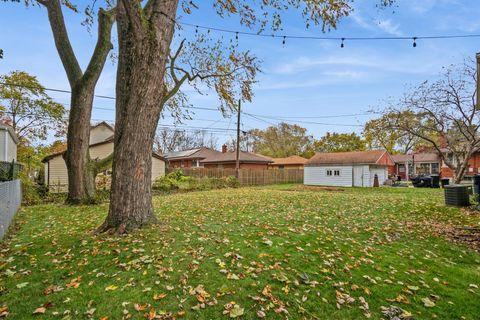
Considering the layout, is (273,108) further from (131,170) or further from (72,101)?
(131,170)

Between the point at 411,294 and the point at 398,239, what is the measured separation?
8.73 feet

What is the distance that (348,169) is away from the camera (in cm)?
2414

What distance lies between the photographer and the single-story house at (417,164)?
3785 cm

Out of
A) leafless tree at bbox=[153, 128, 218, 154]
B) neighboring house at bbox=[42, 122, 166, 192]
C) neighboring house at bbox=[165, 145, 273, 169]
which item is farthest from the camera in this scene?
leafless tree at bbox=[153, 128, 218, 154]

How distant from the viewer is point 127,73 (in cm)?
496

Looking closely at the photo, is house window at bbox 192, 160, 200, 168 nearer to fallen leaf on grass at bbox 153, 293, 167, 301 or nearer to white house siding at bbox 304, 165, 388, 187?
white house siding at bbox 304, 165, 388, 187

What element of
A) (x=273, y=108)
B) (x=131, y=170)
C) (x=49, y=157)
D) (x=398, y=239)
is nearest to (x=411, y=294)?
(x=398, y=239)

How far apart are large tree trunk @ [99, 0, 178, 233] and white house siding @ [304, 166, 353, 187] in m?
22.2

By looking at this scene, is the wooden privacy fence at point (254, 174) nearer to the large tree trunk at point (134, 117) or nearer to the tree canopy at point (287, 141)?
the tree canopy at point (287, 141)

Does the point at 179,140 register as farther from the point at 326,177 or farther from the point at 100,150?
the point at 326,177

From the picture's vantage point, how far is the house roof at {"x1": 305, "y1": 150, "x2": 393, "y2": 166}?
23.5 metres

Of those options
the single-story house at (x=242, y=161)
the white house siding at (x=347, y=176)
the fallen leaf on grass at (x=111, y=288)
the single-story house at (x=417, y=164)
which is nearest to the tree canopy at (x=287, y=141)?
the single-story house at (x=417, y=164)

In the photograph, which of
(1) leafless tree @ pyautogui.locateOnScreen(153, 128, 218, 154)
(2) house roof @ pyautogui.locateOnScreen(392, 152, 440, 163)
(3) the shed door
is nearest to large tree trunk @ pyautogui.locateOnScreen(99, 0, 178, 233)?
(3) the shed door

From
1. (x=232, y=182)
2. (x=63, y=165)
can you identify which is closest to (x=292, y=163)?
(x=232, y=182)
